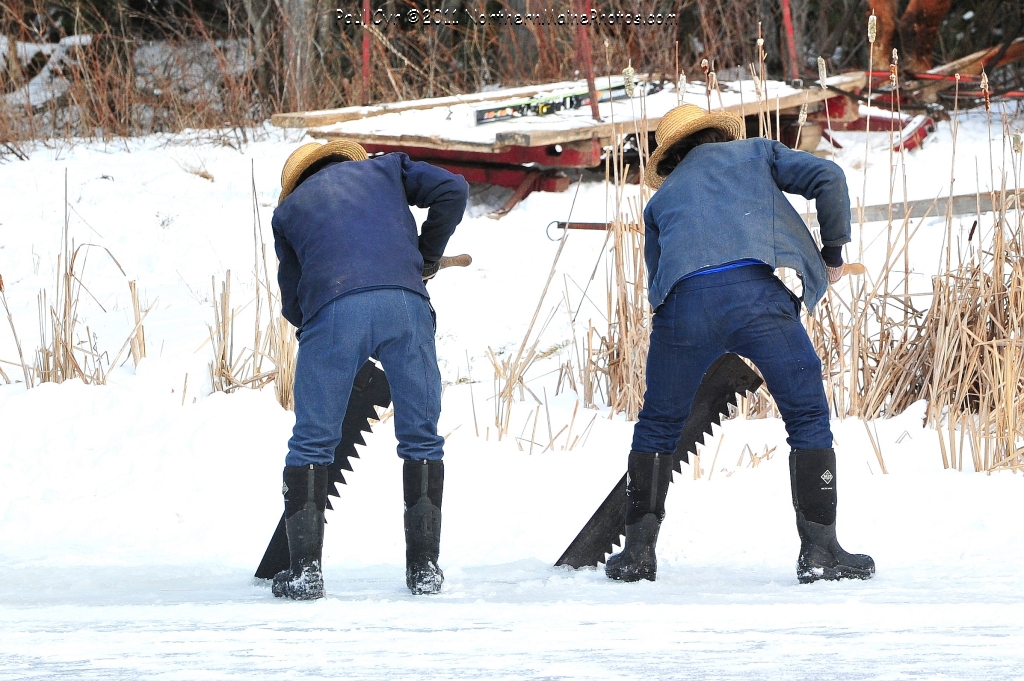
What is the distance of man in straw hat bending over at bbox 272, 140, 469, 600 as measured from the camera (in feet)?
9.08

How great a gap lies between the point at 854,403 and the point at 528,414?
1.22 meters

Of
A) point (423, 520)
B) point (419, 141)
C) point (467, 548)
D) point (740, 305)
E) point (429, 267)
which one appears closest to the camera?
point (740, 305)

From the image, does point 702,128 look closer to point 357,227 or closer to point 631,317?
point 357,227

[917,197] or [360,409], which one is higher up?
[917,197]

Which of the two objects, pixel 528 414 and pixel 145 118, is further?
pixel 145 118

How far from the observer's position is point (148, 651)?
2330 millimetres

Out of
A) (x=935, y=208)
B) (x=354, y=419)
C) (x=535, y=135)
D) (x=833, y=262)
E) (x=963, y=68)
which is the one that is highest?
(x=963, y=68)

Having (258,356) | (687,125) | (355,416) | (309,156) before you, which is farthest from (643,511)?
(258,356)

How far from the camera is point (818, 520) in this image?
279 cm

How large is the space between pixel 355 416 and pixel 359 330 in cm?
48

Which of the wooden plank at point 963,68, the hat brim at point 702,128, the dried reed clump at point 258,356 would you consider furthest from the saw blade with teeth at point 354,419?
the wooden plank at point 963,68

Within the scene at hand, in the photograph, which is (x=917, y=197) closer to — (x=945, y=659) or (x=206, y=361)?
(x=206, y=361)

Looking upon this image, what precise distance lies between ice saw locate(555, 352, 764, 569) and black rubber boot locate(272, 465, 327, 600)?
75 cm

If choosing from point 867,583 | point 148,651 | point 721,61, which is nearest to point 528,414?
point 867,583
